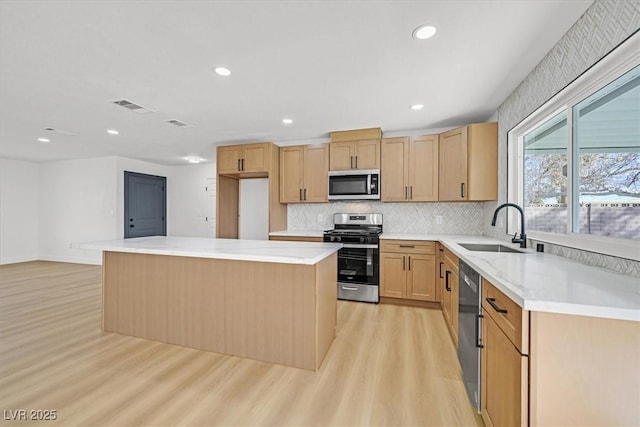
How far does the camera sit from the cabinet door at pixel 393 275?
3.47 meters

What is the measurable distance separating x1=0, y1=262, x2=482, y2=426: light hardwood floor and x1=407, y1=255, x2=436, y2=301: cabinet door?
527 mm

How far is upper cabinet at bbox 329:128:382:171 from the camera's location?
3.90 meters

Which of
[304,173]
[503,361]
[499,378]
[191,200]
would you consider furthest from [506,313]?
[191,200]

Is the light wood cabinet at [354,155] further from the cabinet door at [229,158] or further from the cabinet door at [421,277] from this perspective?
the cabinet door at [229,158]

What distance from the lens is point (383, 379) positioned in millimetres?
1947

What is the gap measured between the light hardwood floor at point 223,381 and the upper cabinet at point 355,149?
2.19 m

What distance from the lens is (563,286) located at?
116cm

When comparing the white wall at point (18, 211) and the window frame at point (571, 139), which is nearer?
the window frame at point (571, 139)

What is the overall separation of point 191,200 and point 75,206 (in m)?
2.49

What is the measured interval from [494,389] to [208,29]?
105 inches

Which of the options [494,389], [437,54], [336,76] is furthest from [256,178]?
[494,389]

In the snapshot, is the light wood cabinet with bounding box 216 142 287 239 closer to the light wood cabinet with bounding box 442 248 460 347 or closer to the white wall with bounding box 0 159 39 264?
the light wood cabinet with bounding box 442 248 460 347

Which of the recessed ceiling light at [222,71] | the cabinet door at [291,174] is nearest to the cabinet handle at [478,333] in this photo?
the recessed ceiling light at [222,71]

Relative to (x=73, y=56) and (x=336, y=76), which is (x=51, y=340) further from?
(x=336, y=76)
